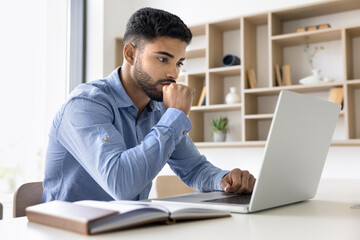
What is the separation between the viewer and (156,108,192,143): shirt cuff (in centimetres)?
127

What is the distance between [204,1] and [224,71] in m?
0.90

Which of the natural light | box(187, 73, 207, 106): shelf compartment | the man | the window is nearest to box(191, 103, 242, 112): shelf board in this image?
box(187, 73, 207, 106): shelf compartment

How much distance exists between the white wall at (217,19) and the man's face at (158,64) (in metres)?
2.13

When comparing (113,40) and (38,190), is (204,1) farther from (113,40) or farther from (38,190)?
(38,190)

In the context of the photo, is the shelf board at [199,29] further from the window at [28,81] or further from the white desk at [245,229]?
the white desk at [245,229]

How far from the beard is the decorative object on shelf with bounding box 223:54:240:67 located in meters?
2.09

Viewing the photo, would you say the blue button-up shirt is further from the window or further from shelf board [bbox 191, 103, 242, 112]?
the window

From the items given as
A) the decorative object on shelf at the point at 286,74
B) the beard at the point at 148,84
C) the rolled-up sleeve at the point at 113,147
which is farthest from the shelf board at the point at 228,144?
the rolled-up sleeve at the point at 113,147

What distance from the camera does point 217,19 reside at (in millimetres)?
3656

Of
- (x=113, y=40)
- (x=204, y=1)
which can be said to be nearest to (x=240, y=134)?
(x=204, y=1)

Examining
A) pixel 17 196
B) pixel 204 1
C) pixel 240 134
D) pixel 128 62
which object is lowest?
pixel 17 196

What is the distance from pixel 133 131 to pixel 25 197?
1.49ft

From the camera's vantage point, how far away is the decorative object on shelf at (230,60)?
3.59 metres

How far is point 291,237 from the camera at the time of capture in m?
0.67
